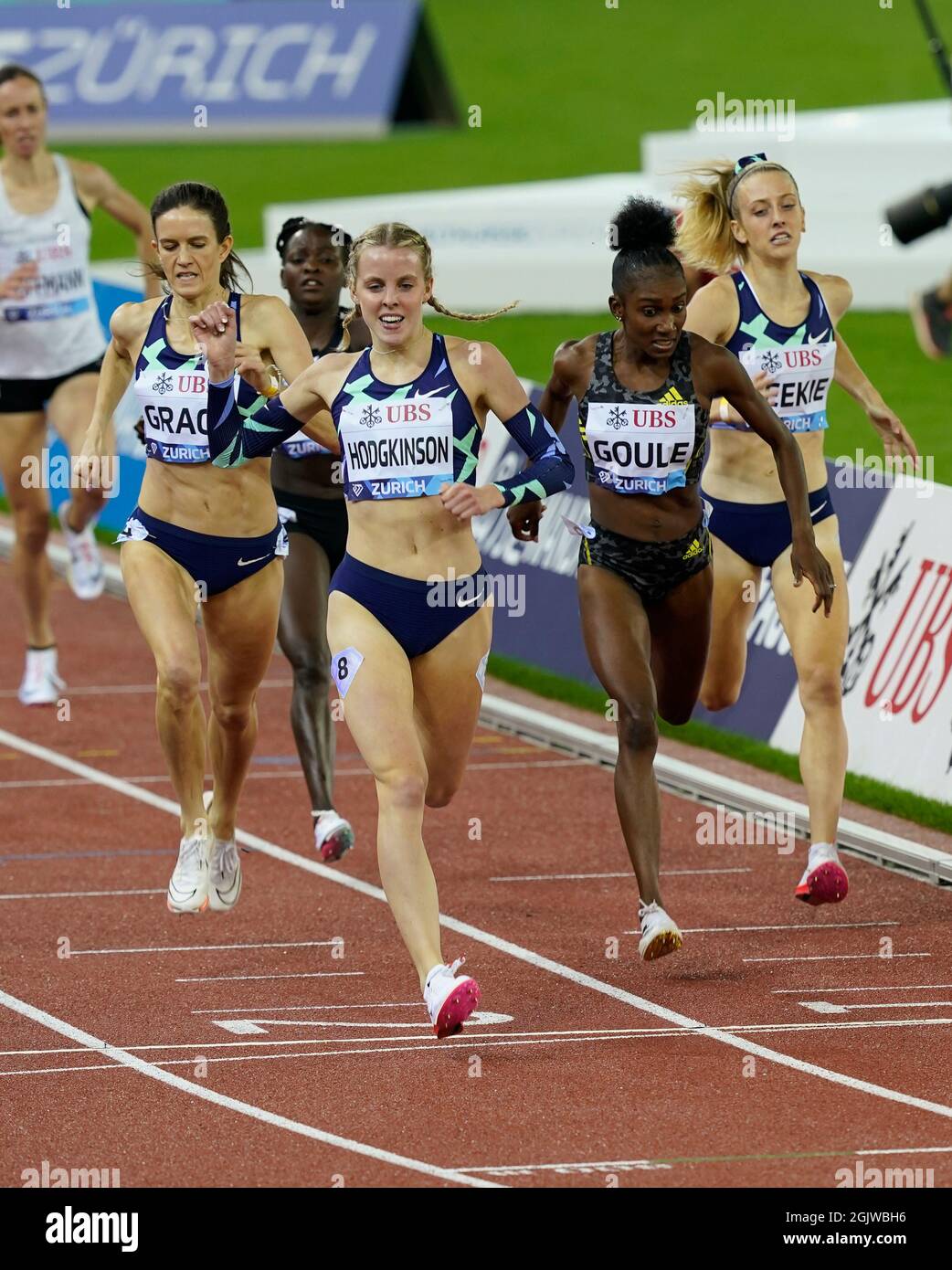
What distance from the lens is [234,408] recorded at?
8.54 meters

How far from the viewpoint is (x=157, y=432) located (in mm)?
8844

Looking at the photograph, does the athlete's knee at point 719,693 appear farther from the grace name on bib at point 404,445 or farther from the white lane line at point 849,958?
the grace name on bib at point 404,445

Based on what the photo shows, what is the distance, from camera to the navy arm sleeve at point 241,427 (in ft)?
27.1

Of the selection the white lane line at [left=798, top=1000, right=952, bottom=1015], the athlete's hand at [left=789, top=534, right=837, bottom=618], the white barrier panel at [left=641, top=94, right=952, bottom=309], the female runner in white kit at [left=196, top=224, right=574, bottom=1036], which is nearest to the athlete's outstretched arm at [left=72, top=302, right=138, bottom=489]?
the female runner in white kit at [left=196, top=224, right=574, bottom=1036]

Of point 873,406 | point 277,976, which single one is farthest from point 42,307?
point 277,976

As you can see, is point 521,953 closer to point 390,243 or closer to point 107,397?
point 107,397

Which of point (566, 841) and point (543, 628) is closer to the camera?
point (566, 841)

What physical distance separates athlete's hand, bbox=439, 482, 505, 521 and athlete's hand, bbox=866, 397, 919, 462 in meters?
2.31

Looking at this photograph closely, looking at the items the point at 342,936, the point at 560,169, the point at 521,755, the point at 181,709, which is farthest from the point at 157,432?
the point at 560,169

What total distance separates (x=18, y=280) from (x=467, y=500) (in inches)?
236

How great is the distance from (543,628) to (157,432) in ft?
18.9

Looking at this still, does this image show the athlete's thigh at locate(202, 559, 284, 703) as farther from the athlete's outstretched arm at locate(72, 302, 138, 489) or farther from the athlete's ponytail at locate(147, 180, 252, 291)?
the athlete's ponytail at locate(147, 180, 252, 291)

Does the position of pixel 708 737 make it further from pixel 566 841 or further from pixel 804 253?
pixel 804 253

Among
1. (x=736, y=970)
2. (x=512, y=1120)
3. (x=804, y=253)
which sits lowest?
(x=512, y=1120)
